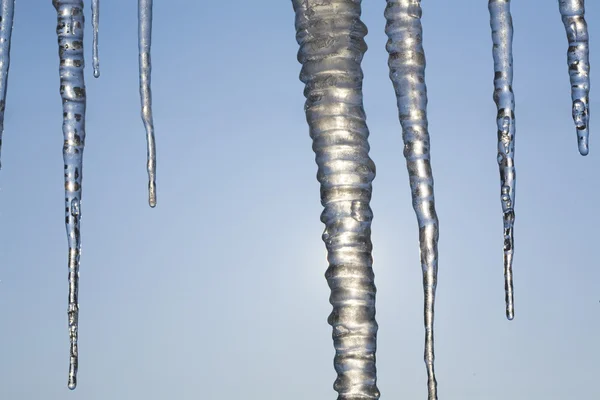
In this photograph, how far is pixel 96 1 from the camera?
22.2ft

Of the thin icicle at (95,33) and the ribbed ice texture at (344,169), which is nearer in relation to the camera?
the ribbed ice texture at (344,169)

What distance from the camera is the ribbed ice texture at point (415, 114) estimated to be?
5699mm

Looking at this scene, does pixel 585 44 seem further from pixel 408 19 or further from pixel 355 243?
pixel 355 243

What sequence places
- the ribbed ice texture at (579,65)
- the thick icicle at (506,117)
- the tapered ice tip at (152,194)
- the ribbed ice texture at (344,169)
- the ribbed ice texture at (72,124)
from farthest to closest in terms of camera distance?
the tapered ice tip at (152,194) → the ribbed ice texture at (72,124) → the ribbed ice texture at (579,65) → the thick icicle at (506,117) → the ribbed ice texture at (344,169)

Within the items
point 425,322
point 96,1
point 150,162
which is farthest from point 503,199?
point 96,1

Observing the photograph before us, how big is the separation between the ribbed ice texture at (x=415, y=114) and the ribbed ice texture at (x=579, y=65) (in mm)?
857

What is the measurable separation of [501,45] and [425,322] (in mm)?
1684

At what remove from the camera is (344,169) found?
568 centimetres


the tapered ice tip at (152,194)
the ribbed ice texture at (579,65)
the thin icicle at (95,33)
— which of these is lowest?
the tapered ice tip at (152,194)

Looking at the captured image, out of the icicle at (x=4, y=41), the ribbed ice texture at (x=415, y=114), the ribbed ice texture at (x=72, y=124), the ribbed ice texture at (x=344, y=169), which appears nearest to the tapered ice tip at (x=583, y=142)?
the ribbed ice texture at (x=415, y=114)

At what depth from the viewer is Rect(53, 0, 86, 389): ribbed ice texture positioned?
611 cm

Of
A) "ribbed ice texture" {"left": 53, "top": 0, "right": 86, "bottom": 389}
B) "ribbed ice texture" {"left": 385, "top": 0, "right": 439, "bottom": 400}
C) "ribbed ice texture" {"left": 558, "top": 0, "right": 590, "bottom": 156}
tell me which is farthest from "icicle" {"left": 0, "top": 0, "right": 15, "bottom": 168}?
"ribbed ice texture" {"left": 558, "top": 0, "right": 590, "bottom": 156}

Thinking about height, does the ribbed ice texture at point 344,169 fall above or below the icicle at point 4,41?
below

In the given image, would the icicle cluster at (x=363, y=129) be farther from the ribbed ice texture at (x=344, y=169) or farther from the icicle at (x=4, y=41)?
the icicle at (x=4, y=41)
